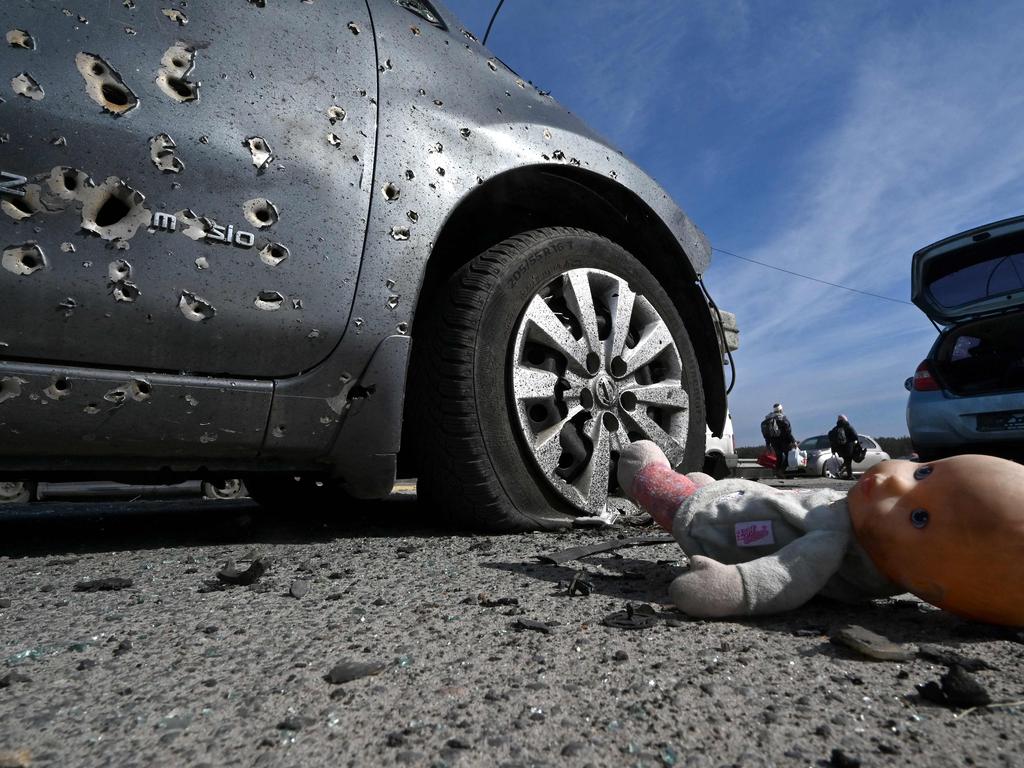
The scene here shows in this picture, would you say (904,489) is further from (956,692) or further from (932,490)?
(956,692)

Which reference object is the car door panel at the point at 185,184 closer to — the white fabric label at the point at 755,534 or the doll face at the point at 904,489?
the white fabric label at the point at 755,534

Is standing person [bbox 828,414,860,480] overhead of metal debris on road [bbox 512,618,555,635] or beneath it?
overhead

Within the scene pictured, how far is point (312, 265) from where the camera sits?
1.84m

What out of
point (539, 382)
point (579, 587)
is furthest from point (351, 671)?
point (539, 382)

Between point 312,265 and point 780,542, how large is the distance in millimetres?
1382

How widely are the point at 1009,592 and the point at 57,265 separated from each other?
2039mm

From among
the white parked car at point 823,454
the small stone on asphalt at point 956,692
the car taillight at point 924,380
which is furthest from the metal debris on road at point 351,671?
the white parked car at point 823,454

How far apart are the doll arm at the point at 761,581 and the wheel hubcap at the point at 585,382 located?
3.37ft

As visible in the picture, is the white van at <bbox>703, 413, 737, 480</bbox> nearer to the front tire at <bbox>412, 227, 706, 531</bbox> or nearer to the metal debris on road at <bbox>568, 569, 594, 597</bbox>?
the front tire at <bbox>412, 227, 706, 531</bbox>

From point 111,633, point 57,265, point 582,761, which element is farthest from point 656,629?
point 57,265

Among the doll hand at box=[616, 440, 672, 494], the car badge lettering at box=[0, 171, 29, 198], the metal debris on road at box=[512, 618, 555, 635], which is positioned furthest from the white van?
the car badge lettering at box=[0, 171, 29, 198]

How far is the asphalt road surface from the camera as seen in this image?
79 centimetres

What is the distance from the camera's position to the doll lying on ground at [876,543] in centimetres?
113

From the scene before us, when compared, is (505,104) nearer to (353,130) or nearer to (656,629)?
(353,130)
